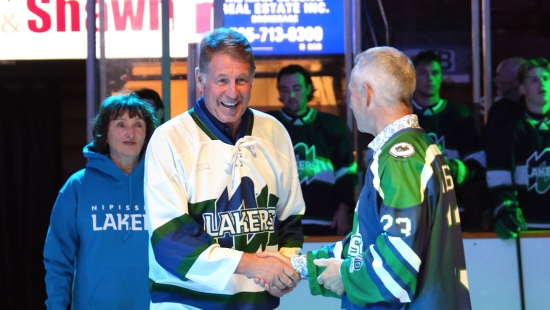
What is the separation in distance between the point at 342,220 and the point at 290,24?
5.30 ft

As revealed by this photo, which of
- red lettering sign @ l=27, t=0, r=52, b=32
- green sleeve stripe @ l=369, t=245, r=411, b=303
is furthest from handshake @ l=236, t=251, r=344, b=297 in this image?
red lettering sign @ l=27, t=0, r=52, b=32

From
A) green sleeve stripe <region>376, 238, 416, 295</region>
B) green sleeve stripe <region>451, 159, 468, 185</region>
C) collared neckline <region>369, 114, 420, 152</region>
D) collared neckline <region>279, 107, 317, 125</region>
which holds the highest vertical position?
collared neckline <region>279, 107, 317, 125</region>

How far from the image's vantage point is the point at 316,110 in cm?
515

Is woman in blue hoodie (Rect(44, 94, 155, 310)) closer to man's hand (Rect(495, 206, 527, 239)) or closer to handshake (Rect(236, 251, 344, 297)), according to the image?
handshake (Rect(236, 251, 344, 297))

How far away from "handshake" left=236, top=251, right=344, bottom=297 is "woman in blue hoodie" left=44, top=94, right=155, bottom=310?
784 mm

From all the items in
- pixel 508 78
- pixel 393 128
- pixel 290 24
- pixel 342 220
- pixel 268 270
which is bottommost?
pixel 342 220

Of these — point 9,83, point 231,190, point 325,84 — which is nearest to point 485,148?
point 325,84

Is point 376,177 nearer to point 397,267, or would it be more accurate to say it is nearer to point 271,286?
point 397,267

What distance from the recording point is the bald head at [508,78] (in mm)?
5121

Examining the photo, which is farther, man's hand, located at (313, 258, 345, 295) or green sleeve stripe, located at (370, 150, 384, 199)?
man's hand, located at (313, 258, 345, 295)

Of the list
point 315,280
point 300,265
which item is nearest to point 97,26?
point 300,265

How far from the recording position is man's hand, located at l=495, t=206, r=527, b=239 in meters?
4.29

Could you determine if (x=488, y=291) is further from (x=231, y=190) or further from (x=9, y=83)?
(x=9, y=83)

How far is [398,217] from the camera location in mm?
1987
